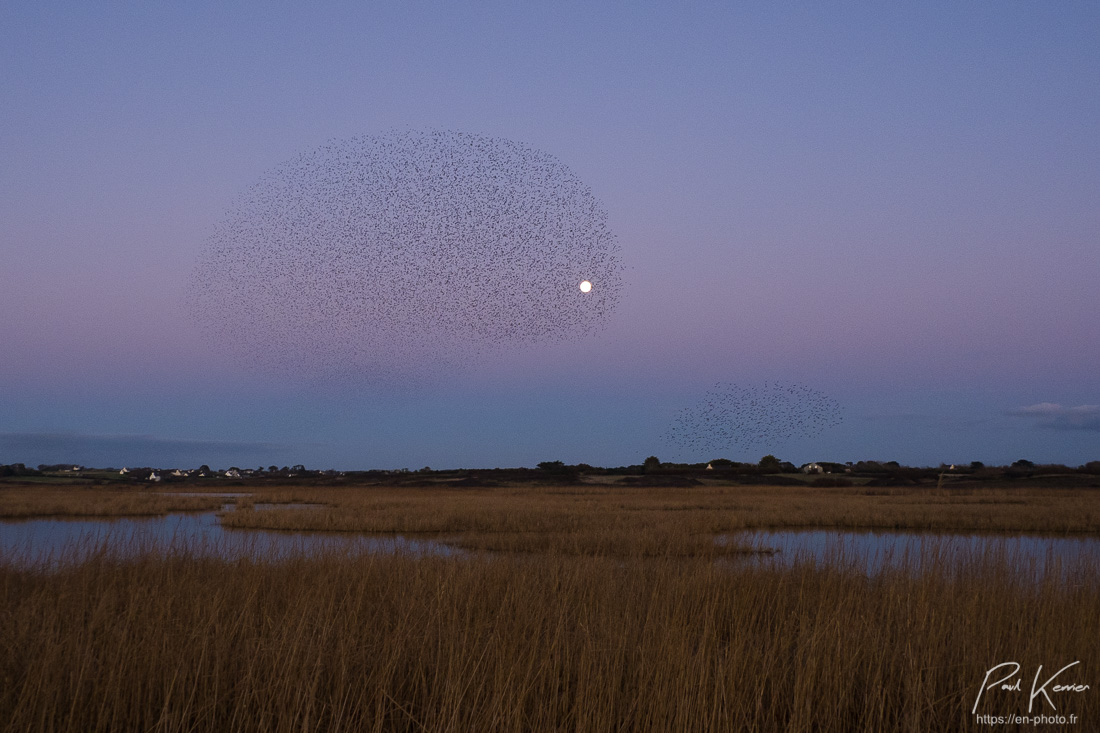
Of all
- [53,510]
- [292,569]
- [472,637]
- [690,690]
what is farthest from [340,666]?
[53,510]

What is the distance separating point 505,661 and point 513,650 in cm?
11

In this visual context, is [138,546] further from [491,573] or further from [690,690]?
[690,690]

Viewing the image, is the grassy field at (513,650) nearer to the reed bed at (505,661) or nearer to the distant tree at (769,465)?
the reed bed at (505,661)

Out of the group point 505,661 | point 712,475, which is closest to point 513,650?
point 505,661

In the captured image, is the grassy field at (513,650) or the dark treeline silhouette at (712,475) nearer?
the grassy field at (513,650)

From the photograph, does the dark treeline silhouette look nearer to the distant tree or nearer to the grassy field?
the distant tree

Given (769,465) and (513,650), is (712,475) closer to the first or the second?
(769,465)

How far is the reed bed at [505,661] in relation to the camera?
13.8 feet

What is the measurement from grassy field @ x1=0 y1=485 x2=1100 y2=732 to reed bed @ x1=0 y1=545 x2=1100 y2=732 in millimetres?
29

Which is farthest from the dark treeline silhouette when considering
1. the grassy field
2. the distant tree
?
the grassy field

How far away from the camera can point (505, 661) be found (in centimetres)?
507

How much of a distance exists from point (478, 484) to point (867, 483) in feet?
112

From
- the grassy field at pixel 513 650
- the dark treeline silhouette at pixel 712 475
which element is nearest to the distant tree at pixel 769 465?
the dark treeline silhouette at pixel 712 475

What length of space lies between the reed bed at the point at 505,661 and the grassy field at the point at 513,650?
0.09ft
